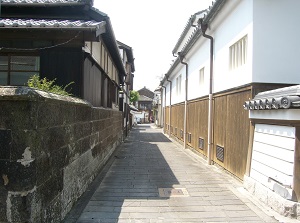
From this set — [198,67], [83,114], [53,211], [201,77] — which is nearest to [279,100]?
[83,114]

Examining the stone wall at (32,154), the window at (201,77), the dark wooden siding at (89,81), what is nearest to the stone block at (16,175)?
the stone wall at (32,154)

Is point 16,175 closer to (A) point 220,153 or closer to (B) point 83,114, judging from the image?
(B) point 83,114

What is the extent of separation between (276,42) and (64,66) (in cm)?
530

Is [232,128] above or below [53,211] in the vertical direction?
above

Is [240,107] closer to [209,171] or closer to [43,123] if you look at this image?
[209,171]

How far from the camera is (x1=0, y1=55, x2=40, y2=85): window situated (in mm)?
7260

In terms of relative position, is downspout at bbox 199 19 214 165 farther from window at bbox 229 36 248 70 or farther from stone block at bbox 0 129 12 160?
stone block at bbox 0 129 12 160

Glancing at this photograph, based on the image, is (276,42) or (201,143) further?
(201,143)

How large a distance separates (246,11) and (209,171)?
5345mm

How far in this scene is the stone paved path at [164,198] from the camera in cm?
550

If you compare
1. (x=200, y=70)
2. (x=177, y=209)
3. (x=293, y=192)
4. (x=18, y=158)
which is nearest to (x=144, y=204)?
(x=177, y=209)

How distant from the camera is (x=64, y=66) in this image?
719cm

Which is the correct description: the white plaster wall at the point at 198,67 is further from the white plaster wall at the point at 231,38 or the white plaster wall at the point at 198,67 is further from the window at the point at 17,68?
the window at the point at 17,68

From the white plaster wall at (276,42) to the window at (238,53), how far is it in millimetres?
739
